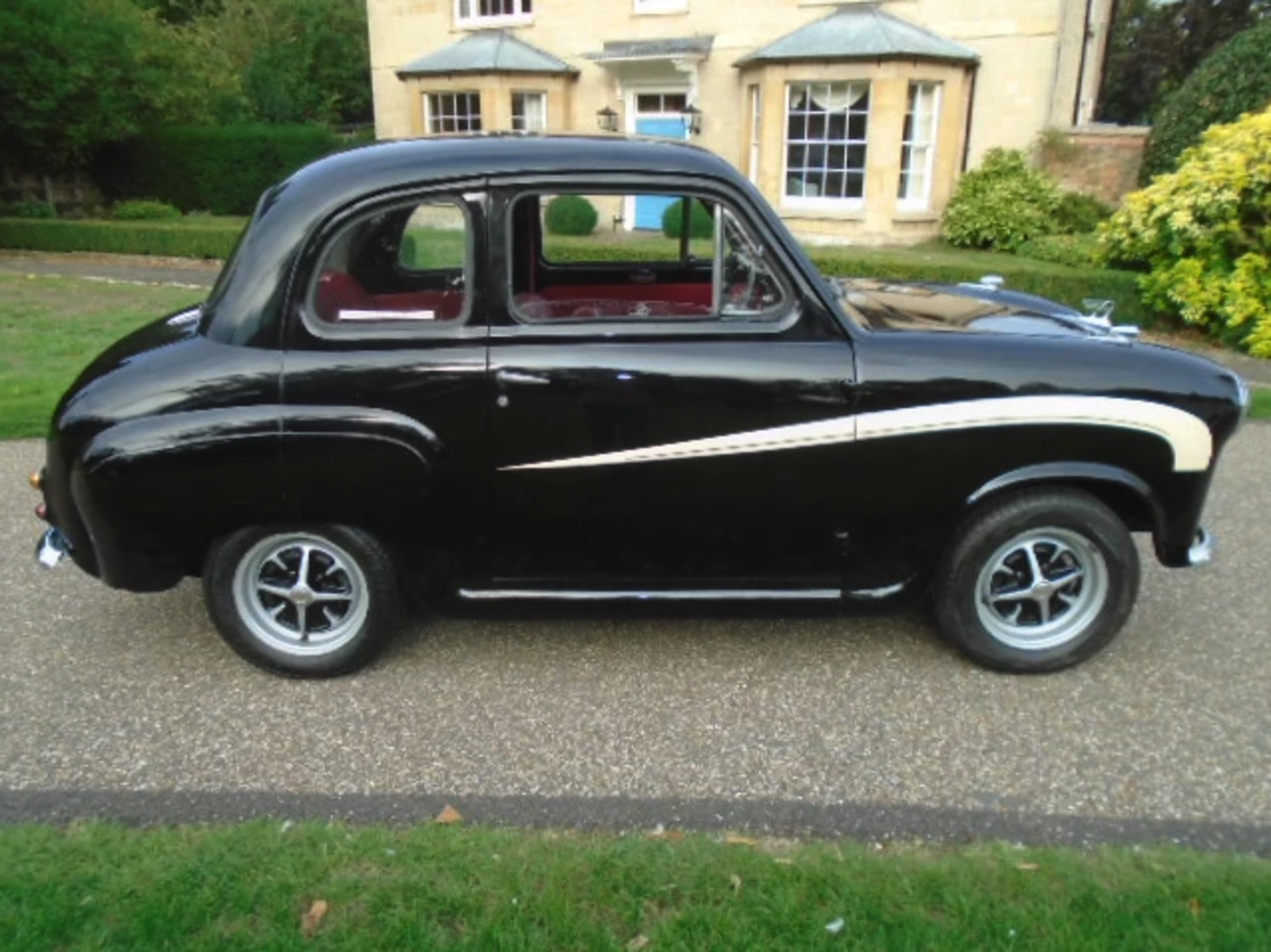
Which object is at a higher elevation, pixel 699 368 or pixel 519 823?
pixel 699 368

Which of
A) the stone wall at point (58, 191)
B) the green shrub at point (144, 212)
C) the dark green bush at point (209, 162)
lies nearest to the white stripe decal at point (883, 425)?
the green shrub at point (144, 212)

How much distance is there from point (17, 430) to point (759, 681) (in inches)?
224

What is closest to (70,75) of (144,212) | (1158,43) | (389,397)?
(144,212)

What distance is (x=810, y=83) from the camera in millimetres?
15938

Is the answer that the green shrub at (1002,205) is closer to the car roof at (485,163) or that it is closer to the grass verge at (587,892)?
the car roof at (485,163)

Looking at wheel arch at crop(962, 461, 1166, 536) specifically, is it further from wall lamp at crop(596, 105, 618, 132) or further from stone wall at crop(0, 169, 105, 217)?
stone wall at crop(0, 169, 105, 217)

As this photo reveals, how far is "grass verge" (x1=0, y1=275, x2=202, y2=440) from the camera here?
22.6 feet

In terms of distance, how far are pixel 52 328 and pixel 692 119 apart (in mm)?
11583

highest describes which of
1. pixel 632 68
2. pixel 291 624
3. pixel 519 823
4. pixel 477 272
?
pixel 632 68

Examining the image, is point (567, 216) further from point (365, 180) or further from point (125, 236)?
point (125, 236)

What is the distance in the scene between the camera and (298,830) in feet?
8.64

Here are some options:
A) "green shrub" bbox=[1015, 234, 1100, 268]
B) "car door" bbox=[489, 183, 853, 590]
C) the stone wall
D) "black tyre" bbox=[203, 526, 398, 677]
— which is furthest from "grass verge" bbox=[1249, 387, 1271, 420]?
the stone wall

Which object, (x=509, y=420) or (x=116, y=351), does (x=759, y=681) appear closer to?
(x=509, y=420)

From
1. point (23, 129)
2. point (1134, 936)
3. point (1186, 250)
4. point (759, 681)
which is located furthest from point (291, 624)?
point (23, 129)
